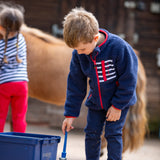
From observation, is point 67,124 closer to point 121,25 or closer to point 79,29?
point 79,29

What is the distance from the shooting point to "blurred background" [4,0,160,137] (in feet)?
19.4

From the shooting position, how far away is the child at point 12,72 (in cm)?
287

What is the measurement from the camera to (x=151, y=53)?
631 cm

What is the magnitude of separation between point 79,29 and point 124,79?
0.45m

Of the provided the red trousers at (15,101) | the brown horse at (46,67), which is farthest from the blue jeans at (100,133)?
the brown horse at (46,67)

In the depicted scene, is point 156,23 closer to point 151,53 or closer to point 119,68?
point 151,53

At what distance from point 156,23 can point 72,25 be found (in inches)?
182

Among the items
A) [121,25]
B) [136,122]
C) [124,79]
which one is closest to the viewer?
[124,79]

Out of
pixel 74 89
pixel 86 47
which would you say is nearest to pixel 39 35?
pixel 74 89

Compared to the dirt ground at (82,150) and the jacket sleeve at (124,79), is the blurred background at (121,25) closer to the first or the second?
the dirt ground at (82,150)

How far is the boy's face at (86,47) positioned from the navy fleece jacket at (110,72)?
34 millimetres

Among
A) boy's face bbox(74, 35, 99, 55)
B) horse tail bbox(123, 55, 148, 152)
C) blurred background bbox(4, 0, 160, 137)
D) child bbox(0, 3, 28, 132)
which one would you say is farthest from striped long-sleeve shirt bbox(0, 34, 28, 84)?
blurred background bbox(4, 0, 160, 137)

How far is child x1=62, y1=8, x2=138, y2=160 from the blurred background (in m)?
3.53

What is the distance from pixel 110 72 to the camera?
7.35ft
